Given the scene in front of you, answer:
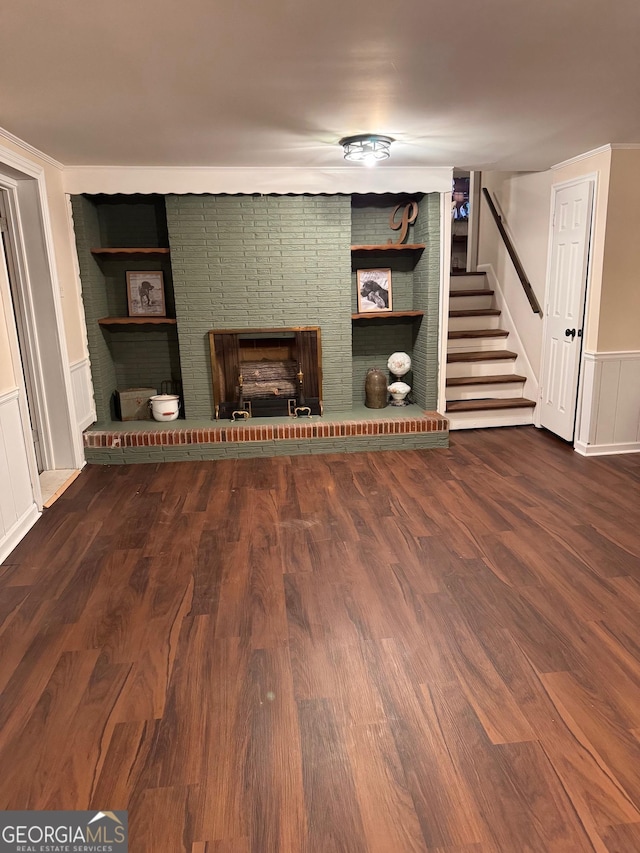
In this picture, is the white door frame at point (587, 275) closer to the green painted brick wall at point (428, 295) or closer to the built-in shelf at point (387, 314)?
the green painted brick wall at point (428, 295)

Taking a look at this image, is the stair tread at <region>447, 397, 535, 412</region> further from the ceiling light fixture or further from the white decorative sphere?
the ceiling light fixture

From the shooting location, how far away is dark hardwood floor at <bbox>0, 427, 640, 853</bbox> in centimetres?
155

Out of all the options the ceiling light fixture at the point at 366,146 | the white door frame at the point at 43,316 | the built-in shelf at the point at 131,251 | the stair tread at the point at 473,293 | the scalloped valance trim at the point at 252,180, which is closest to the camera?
the ceiling light fixture at the point at 366,146

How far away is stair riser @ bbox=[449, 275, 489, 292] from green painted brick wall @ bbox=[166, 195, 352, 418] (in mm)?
1812

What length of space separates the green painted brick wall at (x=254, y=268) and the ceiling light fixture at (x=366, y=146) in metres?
1.05

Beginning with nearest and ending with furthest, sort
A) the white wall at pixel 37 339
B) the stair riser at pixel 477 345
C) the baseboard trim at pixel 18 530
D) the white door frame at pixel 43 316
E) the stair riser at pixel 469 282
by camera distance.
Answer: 1. the baseboard trim at pixel 18 530
2. the white wall at pixel 37 339
3. the white door frame at pixel 43 316
4. the stair riser at pixel 477 345
5. the stair riser at pixel 469 282

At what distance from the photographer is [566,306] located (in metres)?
4.69

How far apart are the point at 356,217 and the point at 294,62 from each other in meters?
2.92

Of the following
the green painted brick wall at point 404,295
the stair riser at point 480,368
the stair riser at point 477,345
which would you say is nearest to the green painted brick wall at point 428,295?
the green painted brick wall at point 404,295

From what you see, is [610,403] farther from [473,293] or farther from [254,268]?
[254,268]

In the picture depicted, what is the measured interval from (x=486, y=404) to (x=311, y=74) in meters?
3.51

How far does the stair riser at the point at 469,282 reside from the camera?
613 centimetres

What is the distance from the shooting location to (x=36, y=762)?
1.72 m

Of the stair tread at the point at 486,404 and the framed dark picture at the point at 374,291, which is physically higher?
the framed dark picture at the point at 374,291
